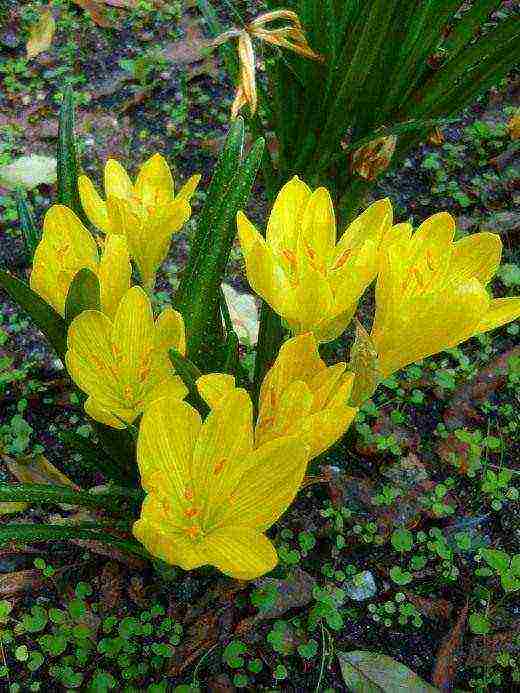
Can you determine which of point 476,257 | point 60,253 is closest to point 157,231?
point 60,253

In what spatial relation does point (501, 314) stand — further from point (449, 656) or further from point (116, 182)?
point (449, 656)

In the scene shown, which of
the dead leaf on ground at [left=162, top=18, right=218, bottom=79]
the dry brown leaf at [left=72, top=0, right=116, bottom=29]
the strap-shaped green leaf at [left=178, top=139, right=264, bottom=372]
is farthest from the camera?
the dry brown leaf at [left=72, top=0, right=116, bottom=29]

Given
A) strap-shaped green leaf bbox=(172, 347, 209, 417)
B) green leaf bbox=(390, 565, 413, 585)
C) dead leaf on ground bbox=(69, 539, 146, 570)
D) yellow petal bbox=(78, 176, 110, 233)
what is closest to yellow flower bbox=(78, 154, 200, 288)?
yellow petal bbox=(78, 176, 110, 233)

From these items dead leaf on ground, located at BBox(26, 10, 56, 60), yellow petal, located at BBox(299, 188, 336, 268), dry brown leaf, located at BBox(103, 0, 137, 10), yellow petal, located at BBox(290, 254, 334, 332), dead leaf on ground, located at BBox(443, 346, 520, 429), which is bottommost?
dead leaf on ground, located at BBox(443, 346, 520, 429)

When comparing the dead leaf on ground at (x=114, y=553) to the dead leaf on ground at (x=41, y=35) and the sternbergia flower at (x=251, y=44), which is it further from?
the dead leaf on ground at (x=41, y=35)

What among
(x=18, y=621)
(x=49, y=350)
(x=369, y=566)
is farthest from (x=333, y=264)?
(x=49, y=350)

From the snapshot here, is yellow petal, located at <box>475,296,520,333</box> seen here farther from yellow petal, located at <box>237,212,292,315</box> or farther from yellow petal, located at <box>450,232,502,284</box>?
yellow petal, located at <box>237,212,292,315</box>

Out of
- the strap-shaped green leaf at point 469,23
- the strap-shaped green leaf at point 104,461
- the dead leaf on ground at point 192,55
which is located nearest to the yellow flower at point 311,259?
the strap-shaped green leaf at point 104,461

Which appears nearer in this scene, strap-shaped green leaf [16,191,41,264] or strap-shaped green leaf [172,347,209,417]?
strap-shaped green leaf [172,347,209,417]
